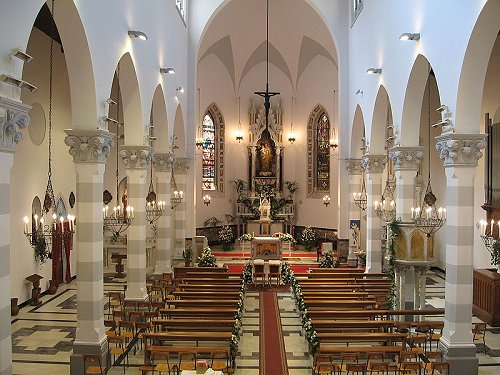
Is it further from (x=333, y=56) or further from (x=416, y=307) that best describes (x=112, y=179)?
(x=416, y=307)

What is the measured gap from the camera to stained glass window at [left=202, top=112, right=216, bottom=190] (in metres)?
32.4

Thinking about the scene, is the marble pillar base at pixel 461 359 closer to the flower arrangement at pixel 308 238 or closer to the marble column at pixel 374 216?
the marble column at pixel 374 216

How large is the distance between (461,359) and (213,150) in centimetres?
2397

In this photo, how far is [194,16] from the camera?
24406mm

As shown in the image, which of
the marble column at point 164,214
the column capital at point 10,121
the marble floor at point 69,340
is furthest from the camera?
the marble column at point 164,214

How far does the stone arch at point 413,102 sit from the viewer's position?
46.2 feet

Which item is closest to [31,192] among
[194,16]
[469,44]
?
[194,16]

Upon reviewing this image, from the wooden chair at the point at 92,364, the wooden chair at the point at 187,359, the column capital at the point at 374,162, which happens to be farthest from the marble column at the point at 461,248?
the column capital at the point at 374,162

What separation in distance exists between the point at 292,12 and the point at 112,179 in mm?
13931

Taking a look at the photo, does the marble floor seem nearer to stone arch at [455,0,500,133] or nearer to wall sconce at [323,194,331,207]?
stone arch at [455,0,500,133]

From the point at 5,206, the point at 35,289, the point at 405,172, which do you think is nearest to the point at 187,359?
the point at 5,206

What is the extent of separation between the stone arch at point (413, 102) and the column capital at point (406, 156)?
16cm

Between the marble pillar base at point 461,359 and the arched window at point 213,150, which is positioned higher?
the arched window at point 213,150

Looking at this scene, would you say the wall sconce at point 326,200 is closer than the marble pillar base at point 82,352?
No
